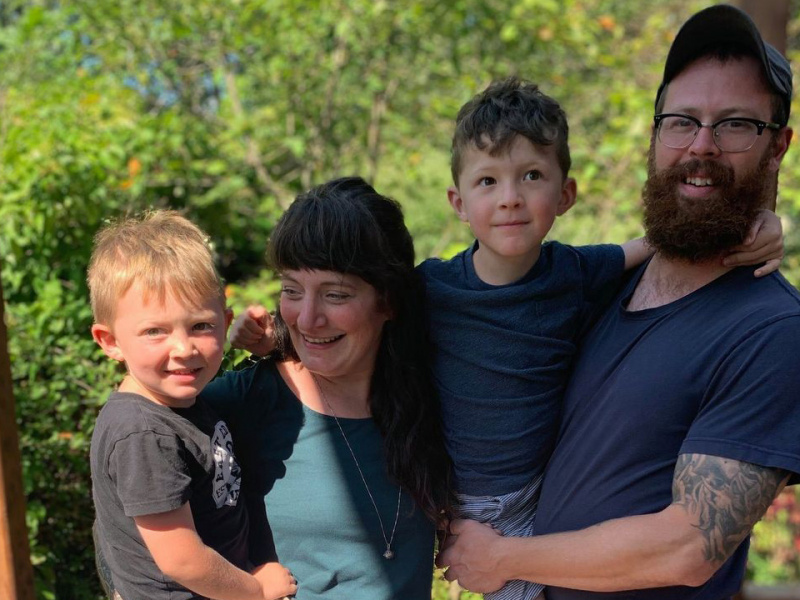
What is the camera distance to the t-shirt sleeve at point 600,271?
2219 millimetres

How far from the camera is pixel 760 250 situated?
1.89 metres

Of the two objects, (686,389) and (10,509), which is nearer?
(686,389)

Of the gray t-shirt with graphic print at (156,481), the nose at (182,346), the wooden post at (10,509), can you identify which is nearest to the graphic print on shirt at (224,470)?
the gray t-shirt with graphic print at (156,481)

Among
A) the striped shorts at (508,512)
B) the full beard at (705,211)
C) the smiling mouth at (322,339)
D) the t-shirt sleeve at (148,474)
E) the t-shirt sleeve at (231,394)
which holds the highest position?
the full beard at (705,211)

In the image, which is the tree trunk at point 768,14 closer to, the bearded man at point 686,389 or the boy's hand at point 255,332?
the bearded man at point 686,389

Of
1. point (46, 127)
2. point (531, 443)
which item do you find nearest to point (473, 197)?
point (531, 443)

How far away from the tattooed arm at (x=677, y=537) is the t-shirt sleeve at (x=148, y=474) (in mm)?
816

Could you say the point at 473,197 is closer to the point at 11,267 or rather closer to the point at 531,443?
the point at 531,443

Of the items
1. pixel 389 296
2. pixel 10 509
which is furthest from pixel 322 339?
pixel 10 509

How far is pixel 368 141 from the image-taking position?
6859mm

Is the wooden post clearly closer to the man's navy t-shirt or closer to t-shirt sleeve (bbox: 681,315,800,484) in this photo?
the man's navy t-shirt

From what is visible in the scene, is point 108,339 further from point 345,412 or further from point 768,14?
point 768,14

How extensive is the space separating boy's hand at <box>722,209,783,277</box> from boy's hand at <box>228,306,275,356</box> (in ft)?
3.73

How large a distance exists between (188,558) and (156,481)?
19 centimetres
